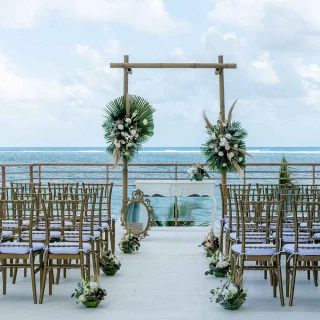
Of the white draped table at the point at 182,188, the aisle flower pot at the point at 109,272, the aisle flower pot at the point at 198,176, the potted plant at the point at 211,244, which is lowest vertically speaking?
the aisle flower pot at the point at 109,272

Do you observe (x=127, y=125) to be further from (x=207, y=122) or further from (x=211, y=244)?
(x=211, y=244)

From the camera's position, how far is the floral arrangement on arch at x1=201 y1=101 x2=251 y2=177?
938cm

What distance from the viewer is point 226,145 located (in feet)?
30.6

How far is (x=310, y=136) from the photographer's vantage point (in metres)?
19.3

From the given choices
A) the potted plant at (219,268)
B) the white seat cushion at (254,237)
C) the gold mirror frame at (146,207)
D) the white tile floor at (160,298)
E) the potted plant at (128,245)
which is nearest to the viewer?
the white tile floor at (160,298)

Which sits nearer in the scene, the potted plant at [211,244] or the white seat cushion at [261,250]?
the white seat cushion at [261,250]

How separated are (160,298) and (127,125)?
4286mm

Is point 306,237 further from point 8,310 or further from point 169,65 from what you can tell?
point 169,65

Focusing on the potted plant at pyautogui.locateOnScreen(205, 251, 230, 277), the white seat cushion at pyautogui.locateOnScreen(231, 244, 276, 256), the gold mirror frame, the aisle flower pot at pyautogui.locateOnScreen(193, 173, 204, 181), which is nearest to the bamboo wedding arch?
the gold mirror frame

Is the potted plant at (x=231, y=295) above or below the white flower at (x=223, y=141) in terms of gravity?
below

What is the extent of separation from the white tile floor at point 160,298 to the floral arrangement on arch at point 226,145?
2.35 metres

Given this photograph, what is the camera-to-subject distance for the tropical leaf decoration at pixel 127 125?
9.41 metres

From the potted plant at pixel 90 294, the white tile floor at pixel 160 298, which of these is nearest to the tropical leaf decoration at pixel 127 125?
the white tile floor at pixel 160 298

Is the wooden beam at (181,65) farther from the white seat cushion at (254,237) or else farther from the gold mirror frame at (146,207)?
the white seat cushion at (254,237)
